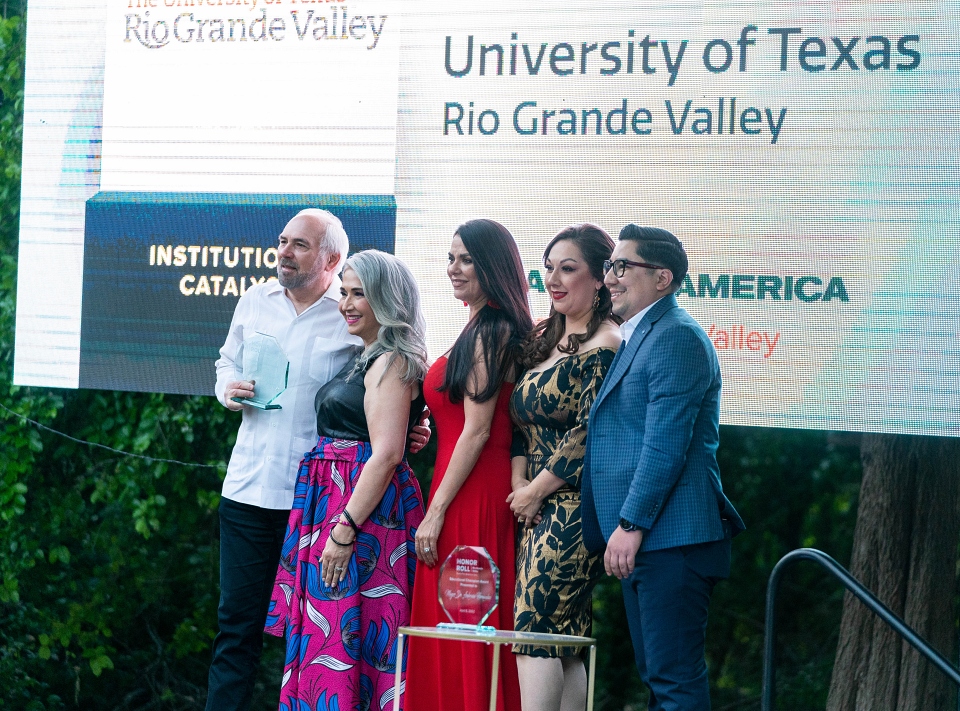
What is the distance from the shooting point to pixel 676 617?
8.79 feet

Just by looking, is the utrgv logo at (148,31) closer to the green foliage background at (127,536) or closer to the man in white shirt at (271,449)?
the green foliage background at (127,536)

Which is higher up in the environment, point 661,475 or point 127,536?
point 661,475

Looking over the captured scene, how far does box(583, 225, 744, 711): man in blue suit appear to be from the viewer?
8.80ft

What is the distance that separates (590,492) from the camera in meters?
2.89

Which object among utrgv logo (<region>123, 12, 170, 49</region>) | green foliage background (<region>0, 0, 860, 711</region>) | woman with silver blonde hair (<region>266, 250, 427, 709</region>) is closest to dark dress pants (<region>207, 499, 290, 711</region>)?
woman with silver blonde hair (<region>266, 250, 427, 709</region>)

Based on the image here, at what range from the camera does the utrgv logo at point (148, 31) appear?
4281mm

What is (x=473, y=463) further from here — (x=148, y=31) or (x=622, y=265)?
(x=148, y=31)

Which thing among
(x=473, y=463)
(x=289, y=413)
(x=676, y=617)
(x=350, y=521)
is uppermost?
(x=289, y=413)

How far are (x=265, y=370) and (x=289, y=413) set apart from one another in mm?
158

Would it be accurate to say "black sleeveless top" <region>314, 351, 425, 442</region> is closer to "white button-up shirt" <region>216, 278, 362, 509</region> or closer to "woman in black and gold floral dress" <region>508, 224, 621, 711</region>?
"white button-up shirt" <region>216, 278, 362, 509</region>

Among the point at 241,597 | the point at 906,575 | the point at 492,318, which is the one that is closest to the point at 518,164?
the point at 492,318

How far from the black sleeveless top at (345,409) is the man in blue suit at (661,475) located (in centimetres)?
74

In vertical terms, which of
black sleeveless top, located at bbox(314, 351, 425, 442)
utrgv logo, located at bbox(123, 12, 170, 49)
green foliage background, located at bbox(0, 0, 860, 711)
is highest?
utrgv logo, located at bbox(123, 12, 170, 49)

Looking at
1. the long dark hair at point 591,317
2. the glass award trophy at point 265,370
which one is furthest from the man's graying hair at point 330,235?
the long dark hair at point 591,317
